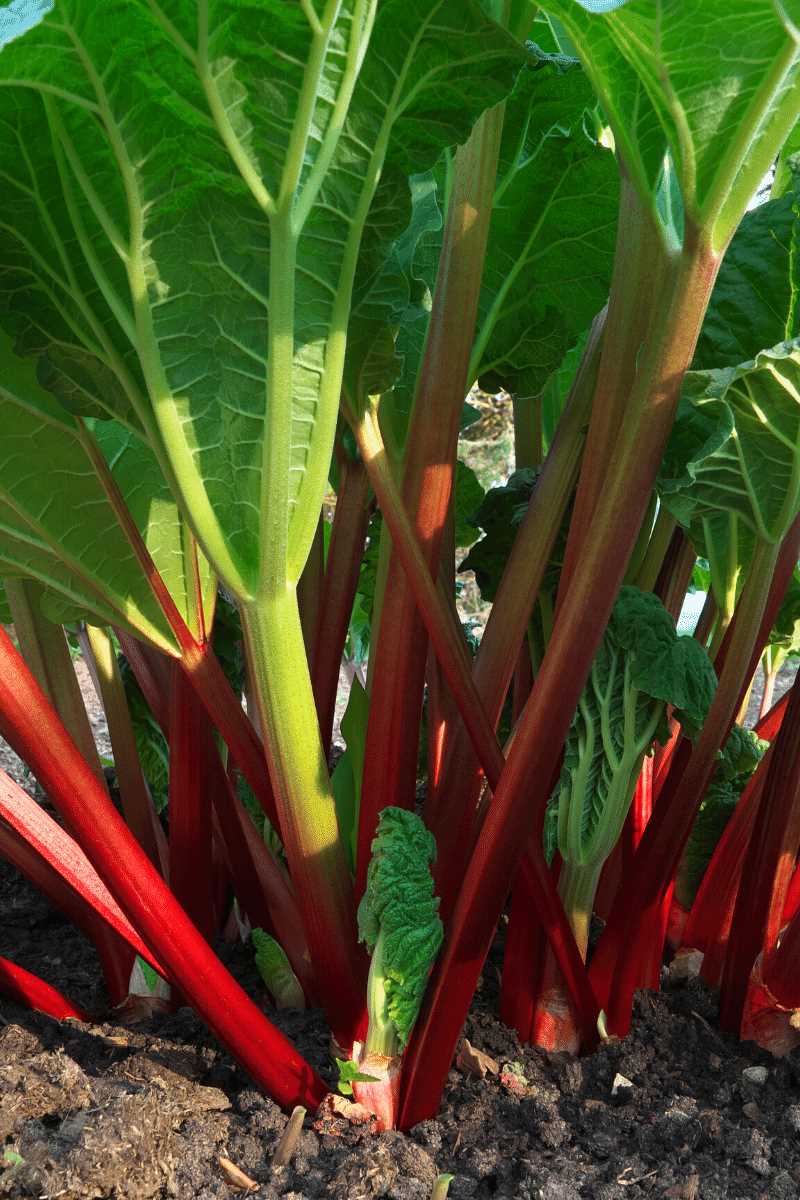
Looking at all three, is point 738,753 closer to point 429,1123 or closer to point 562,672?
point 562,672

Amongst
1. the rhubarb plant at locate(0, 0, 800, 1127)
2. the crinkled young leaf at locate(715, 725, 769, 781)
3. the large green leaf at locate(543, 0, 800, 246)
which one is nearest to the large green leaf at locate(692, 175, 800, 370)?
the rhubarb plant at locate(0, 0, 800, 1127)

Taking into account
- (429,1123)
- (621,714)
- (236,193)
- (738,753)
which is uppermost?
(236,193)

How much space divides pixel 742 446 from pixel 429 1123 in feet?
2.86

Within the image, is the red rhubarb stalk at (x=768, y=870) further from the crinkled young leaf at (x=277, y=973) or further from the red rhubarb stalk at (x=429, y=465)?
the crinkled young leaf at (x=277, y=973)

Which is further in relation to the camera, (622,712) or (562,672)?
(622,712)

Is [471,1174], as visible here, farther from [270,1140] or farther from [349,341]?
[349,341]

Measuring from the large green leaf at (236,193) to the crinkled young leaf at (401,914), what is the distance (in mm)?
331

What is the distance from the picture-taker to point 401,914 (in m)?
1.22

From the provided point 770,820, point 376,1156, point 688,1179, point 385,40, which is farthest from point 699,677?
point 385,40

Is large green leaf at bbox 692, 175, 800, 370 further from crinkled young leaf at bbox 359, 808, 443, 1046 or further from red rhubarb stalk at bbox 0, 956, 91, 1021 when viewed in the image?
red rhubarb stalk at bbox 0, 956, 91, 1021

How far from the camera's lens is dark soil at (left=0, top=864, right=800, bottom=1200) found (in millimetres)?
1130

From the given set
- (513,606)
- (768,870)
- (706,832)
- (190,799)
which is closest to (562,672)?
(513,606)

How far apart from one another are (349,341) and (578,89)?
462mm

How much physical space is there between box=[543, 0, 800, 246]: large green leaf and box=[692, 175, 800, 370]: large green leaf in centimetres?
31
